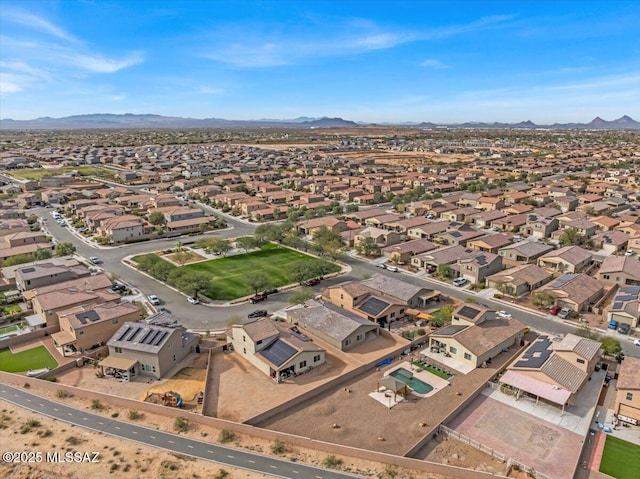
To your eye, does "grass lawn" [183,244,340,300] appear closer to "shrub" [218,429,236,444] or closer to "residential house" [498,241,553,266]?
"shrub" [218,429,236,444]

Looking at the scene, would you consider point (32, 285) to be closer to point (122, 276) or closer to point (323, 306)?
point (122, 276)

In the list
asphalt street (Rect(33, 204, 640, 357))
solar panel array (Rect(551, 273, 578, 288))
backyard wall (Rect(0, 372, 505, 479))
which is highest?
solar panel array (Rect(551, 273, 578, 288))

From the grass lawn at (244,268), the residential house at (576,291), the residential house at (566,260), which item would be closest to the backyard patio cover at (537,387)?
the residential house at (576,291)

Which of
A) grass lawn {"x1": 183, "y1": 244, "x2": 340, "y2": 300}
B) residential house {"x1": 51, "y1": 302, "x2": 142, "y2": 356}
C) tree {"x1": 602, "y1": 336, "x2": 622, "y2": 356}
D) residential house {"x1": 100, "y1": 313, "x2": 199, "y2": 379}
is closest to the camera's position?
residential house {"x1": 100, "y1": 313, "x2": 199, "y2": 379}

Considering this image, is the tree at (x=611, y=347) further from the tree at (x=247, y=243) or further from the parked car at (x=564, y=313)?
the tree at (x=247, y=243)

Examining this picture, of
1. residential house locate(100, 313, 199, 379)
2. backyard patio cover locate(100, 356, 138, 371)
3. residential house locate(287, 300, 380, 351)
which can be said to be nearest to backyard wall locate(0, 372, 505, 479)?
→ backyard patio cover locate(100, 356, 138, 371)

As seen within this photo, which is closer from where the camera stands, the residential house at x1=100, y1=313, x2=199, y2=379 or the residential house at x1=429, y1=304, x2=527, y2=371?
the residential house at x1=100, y1=313, x2=199, y2=379
